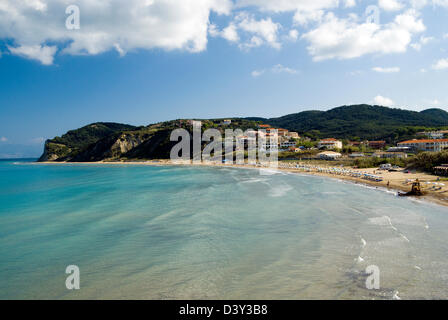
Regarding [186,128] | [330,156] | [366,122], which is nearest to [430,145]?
[330,156]

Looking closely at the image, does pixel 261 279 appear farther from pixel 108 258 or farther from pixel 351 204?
pixel 351 204

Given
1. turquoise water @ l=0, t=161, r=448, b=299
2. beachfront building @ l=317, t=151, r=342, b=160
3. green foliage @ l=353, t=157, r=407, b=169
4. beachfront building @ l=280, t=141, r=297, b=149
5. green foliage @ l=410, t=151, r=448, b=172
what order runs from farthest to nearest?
1. beachfront building @ l=280, t=141, r=297, b=149
2. beachfront building @ l=317, t=151, r=342, b=160
3. green foliage @ l=353, t=157, r=407, b=169
4. green foliage @ l=410, t=151, r=448, b=172
5. turquoise water @ l=0, t=161, r=448, b=299

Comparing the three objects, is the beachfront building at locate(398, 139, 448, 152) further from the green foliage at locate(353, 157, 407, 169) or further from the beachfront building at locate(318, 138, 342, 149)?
the green foliage at locate(353, 157, 407, 169)

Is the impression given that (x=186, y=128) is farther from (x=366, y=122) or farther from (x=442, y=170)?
(x=366, y=122)

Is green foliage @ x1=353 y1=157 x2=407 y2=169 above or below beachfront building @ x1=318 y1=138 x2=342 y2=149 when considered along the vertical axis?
below

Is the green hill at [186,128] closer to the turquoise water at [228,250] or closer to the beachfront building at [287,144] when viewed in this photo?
the beachfront building at [287,144]

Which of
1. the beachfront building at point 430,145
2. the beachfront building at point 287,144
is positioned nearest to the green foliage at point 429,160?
the beachfront building at point 430,145

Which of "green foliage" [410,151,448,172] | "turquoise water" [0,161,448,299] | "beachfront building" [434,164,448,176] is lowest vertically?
"turquoise water" [0,161,448,299]

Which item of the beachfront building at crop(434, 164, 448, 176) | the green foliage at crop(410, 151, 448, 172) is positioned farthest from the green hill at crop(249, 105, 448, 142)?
the beachfront building at crop(434, 164, 448, 176)
